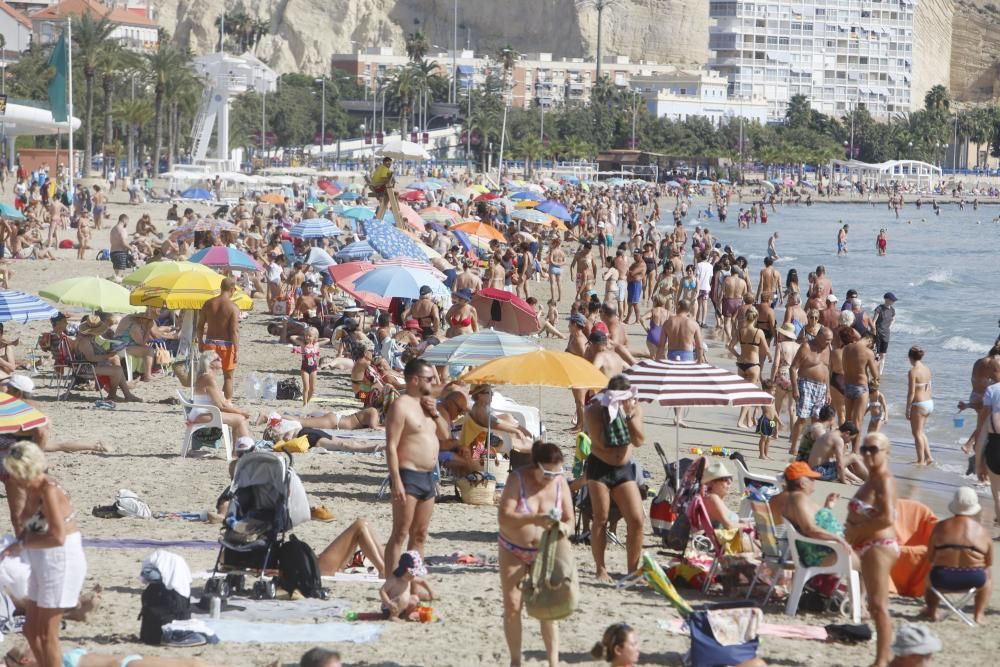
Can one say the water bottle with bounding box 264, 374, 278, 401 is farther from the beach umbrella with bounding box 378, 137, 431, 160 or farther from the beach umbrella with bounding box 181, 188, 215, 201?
the beach umbrella with bounding box 378, 137, 431, 160

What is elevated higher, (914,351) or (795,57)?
(795,57)

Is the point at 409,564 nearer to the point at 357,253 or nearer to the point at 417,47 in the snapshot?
the point at 357,253

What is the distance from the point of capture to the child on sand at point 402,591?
6.97 meters

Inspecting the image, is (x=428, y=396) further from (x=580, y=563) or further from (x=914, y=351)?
(x=914, y=351)

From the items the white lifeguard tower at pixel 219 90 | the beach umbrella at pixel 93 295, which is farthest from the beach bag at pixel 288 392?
the white lifeguard tower at pixel 219 90

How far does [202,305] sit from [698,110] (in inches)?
4650

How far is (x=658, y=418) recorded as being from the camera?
1463 cm

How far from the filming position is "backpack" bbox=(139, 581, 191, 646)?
6.46 metres

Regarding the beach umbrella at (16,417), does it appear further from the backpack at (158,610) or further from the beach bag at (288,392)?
the beach bag at (288,392)

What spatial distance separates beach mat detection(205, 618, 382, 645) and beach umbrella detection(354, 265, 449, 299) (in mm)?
8095

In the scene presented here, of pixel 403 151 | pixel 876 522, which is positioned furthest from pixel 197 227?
pixel 403 151

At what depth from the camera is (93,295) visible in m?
13.5

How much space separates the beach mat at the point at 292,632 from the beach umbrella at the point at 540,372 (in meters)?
2.50

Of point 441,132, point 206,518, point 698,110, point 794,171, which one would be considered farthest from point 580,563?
point 698,110
